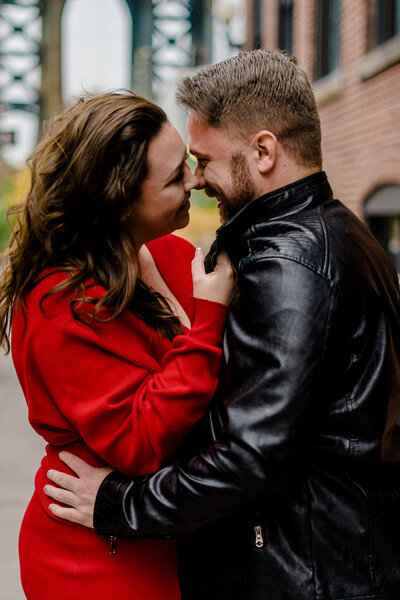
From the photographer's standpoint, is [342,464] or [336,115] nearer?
[342,464]

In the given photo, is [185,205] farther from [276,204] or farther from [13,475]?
[13,475]

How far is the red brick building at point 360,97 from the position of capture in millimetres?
7121

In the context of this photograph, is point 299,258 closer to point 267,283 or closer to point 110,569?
point 267,283

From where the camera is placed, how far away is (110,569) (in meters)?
2.00

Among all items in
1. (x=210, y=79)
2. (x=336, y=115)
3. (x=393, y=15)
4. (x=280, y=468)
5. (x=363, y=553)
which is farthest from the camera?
(x=336, y=115)

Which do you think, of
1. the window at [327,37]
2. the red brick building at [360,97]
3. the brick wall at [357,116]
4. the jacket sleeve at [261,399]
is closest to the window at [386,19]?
the red brick building at [360,97]

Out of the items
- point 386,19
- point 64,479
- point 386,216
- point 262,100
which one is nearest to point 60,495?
point 64,479

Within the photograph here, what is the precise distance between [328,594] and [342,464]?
0.32 meters

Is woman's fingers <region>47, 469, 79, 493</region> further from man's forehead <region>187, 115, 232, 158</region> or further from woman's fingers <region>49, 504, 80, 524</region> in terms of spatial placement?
man's forehead <region>187, 115, 232, 158</region>

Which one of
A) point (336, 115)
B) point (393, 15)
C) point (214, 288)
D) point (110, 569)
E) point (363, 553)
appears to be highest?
point (393, 15)

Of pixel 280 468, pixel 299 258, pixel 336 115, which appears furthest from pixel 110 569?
pixel 336 115

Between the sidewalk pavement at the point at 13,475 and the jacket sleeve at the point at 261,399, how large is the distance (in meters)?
2.95

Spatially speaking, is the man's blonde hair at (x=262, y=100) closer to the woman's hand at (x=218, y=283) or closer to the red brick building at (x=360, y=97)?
the woman's hand at (x=218, y=283)

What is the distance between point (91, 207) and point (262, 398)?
749 millimetres
